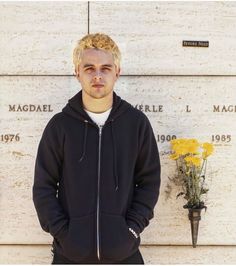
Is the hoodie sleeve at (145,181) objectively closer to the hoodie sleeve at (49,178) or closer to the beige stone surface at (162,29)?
the hoodie sleeve at (49,178)

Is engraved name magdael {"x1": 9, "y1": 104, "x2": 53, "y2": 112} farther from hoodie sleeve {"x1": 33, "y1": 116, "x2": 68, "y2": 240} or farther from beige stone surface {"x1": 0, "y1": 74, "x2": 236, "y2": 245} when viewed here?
hoodie sleeve {"x1": 33, "y1": 116, "x2": 68, "y2": 240}

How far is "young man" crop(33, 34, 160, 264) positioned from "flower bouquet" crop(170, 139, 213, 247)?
0.43 metres

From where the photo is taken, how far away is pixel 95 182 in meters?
3.16

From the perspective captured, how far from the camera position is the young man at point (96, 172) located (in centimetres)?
308

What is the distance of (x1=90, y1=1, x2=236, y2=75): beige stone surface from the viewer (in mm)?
4039

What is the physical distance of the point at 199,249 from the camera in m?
4.14

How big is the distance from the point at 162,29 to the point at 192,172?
122 centimetres

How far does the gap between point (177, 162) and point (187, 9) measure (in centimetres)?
128

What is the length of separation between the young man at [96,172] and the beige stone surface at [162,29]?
779mm

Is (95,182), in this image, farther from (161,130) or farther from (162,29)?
(162,29)

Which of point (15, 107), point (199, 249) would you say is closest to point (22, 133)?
point (15, 107)

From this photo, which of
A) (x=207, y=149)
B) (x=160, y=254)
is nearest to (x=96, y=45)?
(x=207, y=149)

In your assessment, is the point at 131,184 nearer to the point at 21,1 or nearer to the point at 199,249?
the point at 199,249

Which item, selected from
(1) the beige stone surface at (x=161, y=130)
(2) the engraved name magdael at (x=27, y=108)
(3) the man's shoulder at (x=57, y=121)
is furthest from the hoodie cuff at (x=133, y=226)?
(2) the engraved name magdael at (x=27, y=108)
